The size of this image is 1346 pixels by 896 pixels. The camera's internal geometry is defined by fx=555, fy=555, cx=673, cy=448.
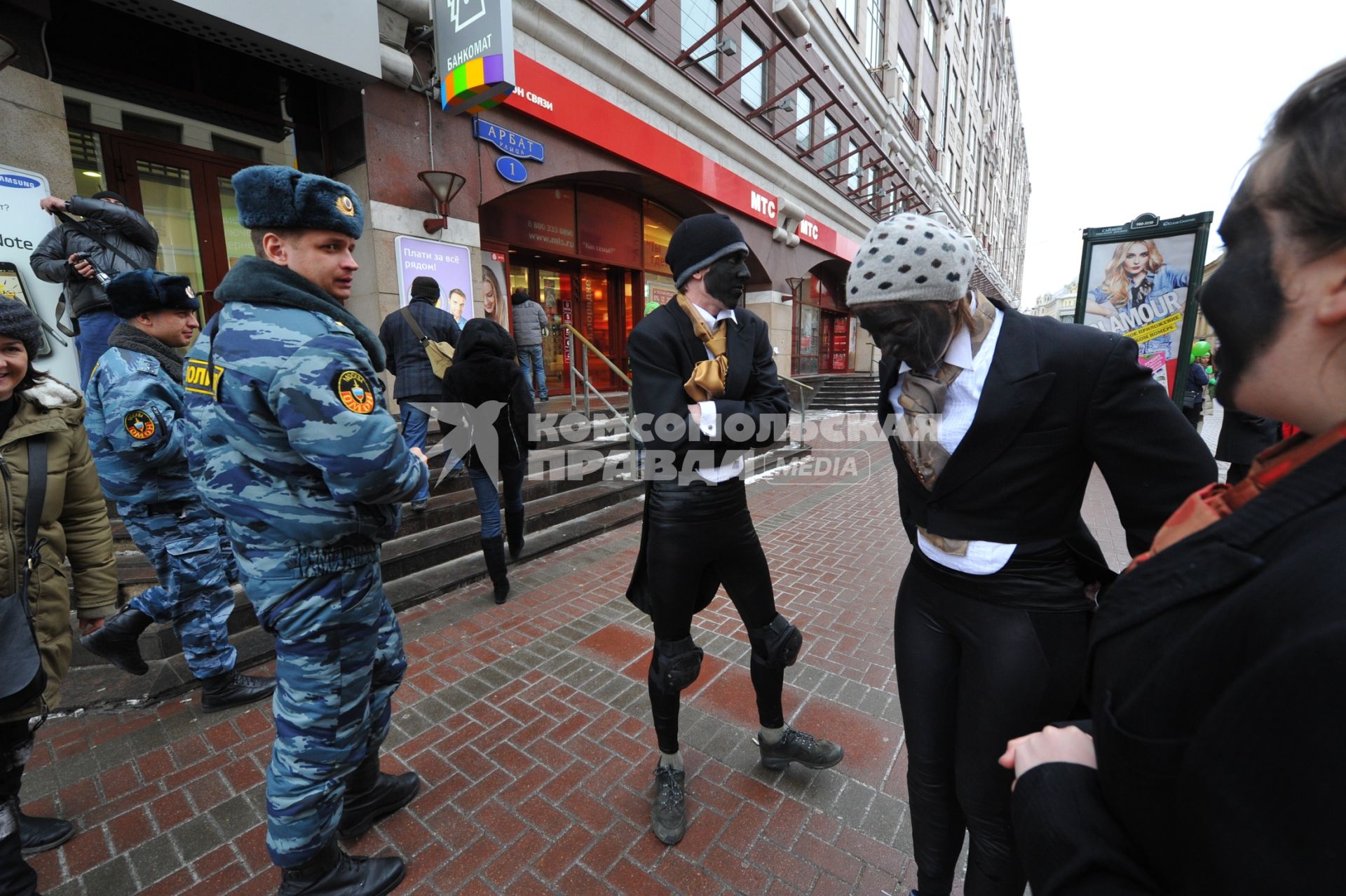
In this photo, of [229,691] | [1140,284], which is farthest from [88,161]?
[1140,284]

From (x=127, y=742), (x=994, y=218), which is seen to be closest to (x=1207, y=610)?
(x=127, y=742)

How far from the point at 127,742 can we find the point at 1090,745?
12.5 ft

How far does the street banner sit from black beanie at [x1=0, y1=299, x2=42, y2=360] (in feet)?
23.5

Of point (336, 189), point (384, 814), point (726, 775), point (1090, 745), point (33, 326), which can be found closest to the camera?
point (1090, 745)

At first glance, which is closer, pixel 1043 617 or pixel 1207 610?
pixel 1207 610

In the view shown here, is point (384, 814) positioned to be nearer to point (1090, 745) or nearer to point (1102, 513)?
point (1090, 745)

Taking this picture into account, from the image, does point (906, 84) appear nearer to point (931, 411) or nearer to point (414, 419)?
point (414, 419)

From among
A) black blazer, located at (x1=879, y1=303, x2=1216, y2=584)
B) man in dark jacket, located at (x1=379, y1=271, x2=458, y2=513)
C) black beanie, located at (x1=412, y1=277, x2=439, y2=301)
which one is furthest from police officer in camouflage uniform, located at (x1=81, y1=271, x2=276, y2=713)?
black blazer, located at (x1=879, y1=303, x2=1216, y2=584)

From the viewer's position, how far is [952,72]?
26.7 metres

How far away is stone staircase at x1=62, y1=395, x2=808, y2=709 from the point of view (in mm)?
3072

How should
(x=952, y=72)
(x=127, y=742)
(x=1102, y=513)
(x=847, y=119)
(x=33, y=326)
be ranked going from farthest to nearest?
(x=952, y=72)
(x=847, y=119)
(x=1102, y=513)
(x=127, y=742)
(x=33, y=326)

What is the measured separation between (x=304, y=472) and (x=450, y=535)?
3.29 m

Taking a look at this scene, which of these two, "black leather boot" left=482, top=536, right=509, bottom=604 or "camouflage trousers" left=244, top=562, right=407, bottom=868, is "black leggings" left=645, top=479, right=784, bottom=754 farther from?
"black leather boot" left=482, top=536, right=509, bottom=604

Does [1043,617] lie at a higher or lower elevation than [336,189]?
lower
